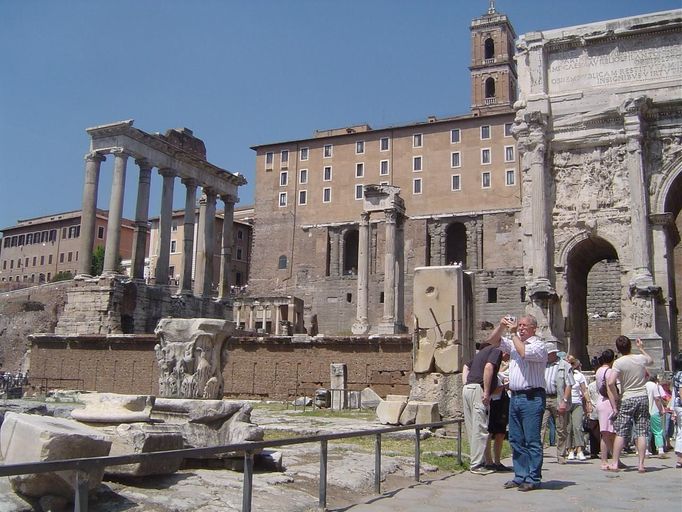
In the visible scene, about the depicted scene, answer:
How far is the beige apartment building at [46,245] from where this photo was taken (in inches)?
2921

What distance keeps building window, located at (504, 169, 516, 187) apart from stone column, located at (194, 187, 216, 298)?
23242 mm

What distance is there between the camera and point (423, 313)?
1129cm

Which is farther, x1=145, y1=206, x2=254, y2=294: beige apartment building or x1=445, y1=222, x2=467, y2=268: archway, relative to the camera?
x1=145, y1=206, x2=254, y2=294: beige apartment building

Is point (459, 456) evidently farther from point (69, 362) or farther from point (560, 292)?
point (69, 362)

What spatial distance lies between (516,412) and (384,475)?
1556 mm

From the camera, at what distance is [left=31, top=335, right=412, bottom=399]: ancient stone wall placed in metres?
22.3

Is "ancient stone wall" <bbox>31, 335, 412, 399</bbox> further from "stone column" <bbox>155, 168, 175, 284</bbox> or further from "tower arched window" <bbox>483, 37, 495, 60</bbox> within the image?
"tower arched window" <bbox>483, 37, 495, 60</bbox>

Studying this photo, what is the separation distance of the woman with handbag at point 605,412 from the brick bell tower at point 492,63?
63900mm

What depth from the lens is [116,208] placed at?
34000mm

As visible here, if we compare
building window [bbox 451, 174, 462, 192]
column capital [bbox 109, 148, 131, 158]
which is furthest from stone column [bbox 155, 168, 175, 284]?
building window [bbox 451, 174, 462, 192]

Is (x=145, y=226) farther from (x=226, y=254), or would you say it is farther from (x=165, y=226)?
(x=226, y=254)

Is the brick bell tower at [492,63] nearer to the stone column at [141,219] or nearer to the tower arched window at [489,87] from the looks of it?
the tower arched window at [489,87]

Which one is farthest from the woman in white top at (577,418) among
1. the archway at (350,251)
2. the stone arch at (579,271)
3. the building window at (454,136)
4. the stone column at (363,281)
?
the archway at (350,251)

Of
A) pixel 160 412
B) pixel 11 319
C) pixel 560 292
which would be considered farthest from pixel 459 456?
pixel 11 319
